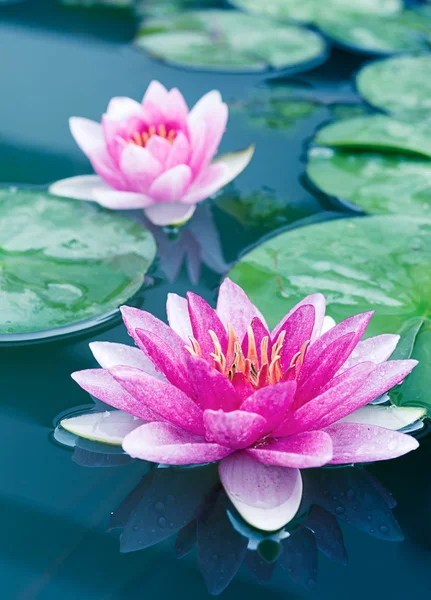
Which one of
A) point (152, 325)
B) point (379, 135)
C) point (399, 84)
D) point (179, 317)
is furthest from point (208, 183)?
point (399, 84)

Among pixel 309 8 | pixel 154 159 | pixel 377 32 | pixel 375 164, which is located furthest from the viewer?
pixel 309 8

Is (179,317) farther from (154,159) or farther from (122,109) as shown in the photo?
(122,109)

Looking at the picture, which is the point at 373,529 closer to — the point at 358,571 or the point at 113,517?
the point at 358,571

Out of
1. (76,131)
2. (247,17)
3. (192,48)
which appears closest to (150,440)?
(76,131)

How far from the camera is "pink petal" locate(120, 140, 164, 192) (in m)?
2.07

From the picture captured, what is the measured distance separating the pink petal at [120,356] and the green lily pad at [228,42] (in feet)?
7.28

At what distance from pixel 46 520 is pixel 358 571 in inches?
23.5

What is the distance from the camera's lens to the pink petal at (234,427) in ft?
3.87

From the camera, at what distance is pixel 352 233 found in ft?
6.65

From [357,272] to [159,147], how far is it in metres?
0.73

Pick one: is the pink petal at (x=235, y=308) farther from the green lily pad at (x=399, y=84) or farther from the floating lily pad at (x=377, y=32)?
the floating lily pad at (x=377, y=32)

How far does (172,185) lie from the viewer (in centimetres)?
216

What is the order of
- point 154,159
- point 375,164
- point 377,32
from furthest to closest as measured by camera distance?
point 377,32
point 375,164
point 154,159

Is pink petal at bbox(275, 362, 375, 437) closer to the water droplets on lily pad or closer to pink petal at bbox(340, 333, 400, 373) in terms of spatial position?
pink petal at bbox(340, 333, 400, 373)
